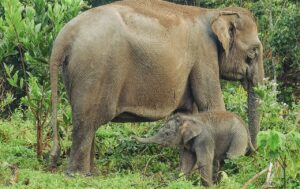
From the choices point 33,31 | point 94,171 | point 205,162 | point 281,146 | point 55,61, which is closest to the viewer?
point 281,146

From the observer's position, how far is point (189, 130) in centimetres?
731

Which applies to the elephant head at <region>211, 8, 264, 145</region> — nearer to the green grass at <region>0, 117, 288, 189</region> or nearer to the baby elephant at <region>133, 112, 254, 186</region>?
the baby elephant at <region>133, 112, 254, 186</region>

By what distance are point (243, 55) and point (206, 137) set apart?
1450 mm

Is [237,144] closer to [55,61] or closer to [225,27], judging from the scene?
[225,27]

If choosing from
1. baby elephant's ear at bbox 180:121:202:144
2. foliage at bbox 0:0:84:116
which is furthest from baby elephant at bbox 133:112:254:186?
foliage at bbox 0:0:84:116

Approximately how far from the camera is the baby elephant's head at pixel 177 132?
7309 mm

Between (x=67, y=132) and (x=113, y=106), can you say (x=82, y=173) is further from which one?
(x=67, y=132)

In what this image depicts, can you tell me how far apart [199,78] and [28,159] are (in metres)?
1.96

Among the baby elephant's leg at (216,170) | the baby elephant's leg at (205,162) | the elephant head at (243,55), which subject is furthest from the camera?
the elephant head at (243,55)

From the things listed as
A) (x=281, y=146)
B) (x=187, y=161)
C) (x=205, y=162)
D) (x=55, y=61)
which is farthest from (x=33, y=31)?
(x=281, y=146)

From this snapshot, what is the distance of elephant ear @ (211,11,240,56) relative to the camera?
316 inches

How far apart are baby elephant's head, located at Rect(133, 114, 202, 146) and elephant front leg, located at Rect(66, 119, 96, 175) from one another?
48 centimetres

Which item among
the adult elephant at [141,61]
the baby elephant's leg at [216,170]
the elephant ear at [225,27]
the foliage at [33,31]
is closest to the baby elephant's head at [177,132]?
the adult elephant at [141,61]

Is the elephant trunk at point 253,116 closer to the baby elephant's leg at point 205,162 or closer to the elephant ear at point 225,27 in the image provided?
the elephant ear at point 225,27
